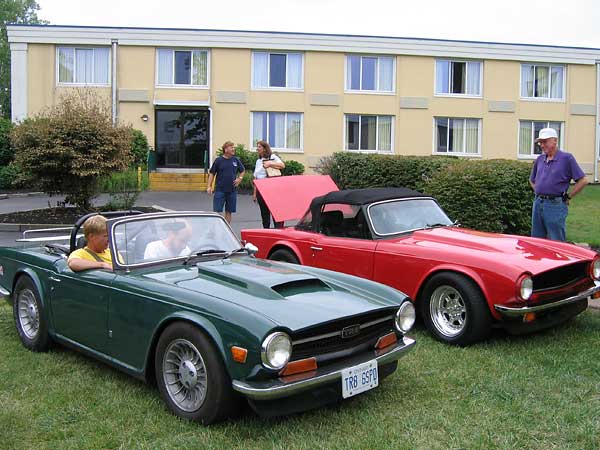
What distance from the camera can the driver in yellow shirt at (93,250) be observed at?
461cm

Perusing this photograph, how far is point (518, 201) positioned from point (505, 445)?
7435 mm

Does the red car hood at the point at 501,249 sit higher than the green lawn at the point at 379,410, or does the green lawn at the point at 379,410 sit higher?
the red car hood at the point at 501,249

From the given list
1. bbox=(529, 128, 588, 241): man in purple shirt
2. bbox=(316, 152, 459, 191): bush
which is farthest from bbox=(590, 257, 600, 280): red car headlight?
bbox=(316, 152, 459, 191): bush

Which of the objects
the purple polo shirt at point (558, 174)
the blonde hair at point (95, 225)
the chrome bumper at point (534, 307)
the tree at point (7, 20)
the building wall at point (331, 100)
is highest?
the tree at point (7, 20)

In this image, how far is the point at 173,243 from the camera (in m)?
4.77

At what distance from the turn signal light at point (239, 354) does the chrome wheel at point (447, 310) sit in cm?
256

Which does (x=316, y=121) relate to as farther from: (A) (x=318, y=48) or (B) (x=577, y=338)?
Result: (B) (x=577, y=338)

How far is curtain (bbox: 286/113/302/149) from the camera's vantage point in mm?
26359

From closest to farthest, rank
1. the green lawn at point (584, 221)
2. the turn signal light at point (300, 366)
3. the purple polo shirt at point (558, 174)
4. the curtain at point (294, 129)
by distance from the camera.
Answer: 1. the turn signal light at point (300, 366)
2. the purple polo shirt at point (558, 174)
3. the green lawn at point (584, 221)
4. the curtain at point (294, 129)

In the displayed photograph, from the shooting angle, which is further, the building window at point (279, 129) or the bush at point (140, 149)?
the building window at point (279, 129)

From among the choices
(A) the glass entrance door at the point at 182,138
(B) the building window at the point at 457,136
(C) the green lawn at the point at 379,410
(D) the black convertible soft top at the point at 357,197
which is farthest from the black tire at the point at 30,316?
(B) the building window at the point at 457,136

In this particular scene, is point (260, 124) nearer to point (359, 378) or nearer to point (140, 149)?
point (140, 149)

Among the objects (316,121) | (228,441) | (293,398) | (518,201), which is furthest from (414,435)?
(316,121)

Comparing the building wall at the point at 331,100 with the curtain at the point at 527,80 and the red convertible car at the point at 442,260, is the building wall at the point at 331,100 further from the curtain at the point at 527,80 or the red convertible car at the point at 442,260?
the red convertible car at the point at 442,260
